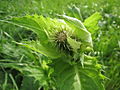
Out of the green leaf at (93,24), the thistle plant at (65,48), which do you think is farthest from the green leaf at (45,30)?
the green leaf at (93,24)

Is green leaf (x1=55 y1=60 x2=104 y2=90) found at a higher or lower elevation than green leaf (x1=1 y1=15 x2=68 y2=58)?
lower

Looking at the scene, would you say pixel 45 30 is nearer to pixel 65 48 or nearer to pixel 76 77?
pixel 65 48

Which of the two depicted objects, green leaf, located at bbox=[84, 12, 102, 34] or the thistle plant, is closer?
the thistle plant

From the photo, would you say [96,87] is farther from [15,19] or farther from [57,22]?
[15,19]

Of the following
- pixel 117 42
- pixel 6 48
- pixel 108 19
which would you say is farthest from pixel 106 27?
pixel 6 48

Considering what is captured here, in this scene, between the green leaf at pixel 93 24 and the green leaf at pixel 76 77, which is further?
the green leaf at pixel 93 24

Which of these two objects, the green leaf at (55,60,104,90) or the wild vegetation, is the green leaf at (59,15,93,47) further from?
the green leaf at (55,60,104,90)

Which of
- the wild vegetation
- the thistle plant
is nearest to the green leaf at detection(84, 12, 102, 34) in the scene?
the wild vegetation

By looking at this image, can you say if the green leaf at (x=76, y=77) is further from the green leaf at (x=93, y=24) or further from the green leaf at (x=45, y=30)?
the green leaf at (x=93, y=24)
